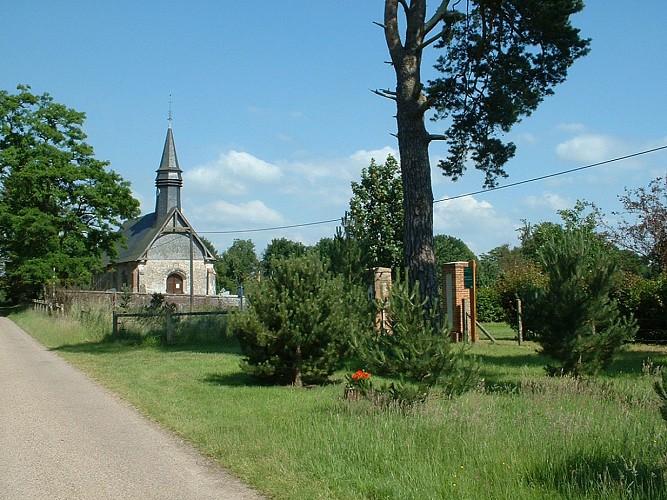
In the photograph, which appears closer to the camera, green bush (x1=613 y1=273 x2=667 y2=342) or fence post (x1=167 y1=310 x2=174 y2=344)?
green bush (x1=613 y1=273 x2=667 y2=342)

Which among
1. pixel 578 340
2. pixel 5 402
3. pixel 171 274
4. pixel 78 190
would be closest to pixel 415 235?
pixel 578 340

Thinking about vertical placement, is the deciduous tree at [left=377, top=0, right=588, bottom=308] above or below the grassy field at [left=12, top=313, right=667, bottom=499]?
above

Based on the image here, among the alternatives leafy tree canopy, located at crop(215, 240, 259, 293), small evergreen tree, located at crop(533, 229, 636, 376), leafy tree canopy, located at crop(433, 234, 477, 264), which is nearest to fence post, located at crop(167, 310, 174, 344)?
small evergreen tree, located at crop(533, 229, 636, 376)

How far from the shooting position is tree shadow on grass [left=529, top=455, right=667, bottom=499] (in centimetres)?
505

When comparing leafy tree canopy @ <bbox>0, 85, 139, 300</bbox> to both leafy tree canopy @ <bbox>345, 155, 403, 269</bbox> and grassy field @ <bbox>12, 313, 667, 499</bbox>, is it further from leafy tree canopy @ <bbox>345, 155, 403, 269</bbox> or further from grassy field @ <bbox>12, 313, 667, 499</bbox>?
grassy field @ <bbox>12, 313, 667, 499</bbox>

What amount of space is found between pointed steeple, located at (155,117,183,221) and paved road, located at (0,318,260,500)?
59.2 m

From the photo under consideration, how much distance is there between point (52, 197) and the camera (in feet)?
143

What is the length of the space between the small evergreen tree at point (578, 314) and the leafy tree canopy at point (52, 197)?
35.7 metres

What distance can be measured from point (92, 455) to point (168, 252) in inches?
2471

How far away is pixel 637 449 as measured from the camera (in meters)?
6.18

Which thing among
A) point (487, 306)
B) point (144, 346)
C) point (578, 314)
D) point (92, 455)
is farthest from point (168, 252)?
point (92, 455)

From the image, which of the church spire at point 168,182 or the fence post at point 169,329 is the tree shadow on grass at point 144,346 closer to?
the fence post at point 169,329

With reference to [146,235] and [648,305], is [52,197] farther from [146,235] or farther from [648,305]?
[648,305]

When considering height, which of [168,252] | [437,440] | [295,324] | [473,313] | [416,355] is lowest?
[437,440]
